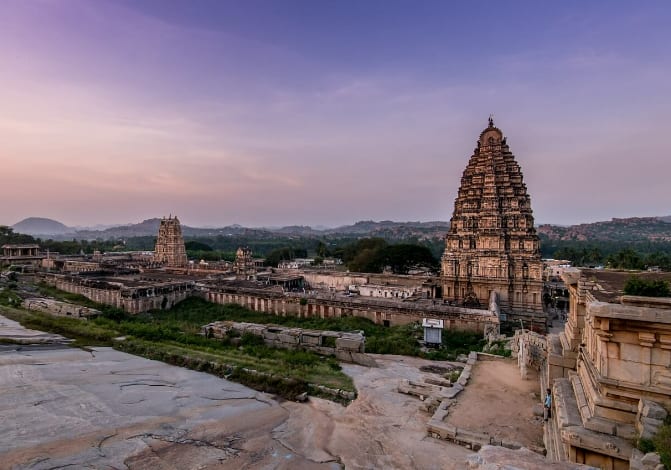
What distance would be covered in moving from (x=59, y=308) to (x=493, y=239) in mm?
40245

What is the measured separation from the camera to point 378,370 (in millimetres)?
22594

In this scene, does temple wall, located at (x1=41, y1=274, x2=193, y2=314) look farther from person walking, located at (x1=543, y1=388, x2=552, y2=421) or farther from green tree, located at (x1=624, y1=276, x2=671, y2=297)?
green tree, located at (x1=624, y1=276, x2=671, y2=297)

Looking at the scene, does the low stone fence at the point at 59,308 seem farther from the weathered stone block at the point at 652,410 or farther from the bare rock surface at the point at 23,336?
the weathered stone block at the point at 652,410

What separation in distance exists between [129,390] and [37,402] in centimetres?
361

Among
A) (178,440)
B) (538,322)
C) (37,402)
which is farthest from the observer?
(538,322)

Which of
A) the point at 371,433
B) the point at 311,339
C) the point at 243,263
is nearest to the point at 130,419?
the point at 371,433

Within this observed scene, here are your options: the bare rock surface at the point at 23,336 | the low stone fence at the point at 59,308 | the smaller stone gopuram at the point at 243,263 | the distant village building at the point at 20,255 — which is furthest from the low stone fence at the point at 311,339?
the distant village building at the point at 20,255

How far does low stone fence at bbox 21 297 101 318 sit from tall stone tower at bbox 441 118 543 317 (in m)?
32.9

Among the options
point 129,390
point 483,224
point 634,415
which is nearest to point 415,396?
point 634,415

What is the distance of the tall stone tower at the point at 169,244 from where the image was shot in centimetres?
7125

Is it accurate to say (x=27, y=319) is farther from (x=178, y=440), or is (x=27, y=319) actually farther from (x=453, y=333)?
(x=453, y=333)

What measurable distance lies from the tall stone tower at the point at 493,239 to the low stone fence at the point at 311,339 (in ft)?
46.4

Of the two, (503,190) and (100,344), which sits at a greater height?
(503,190)

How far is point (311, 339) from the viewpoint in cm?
2709
